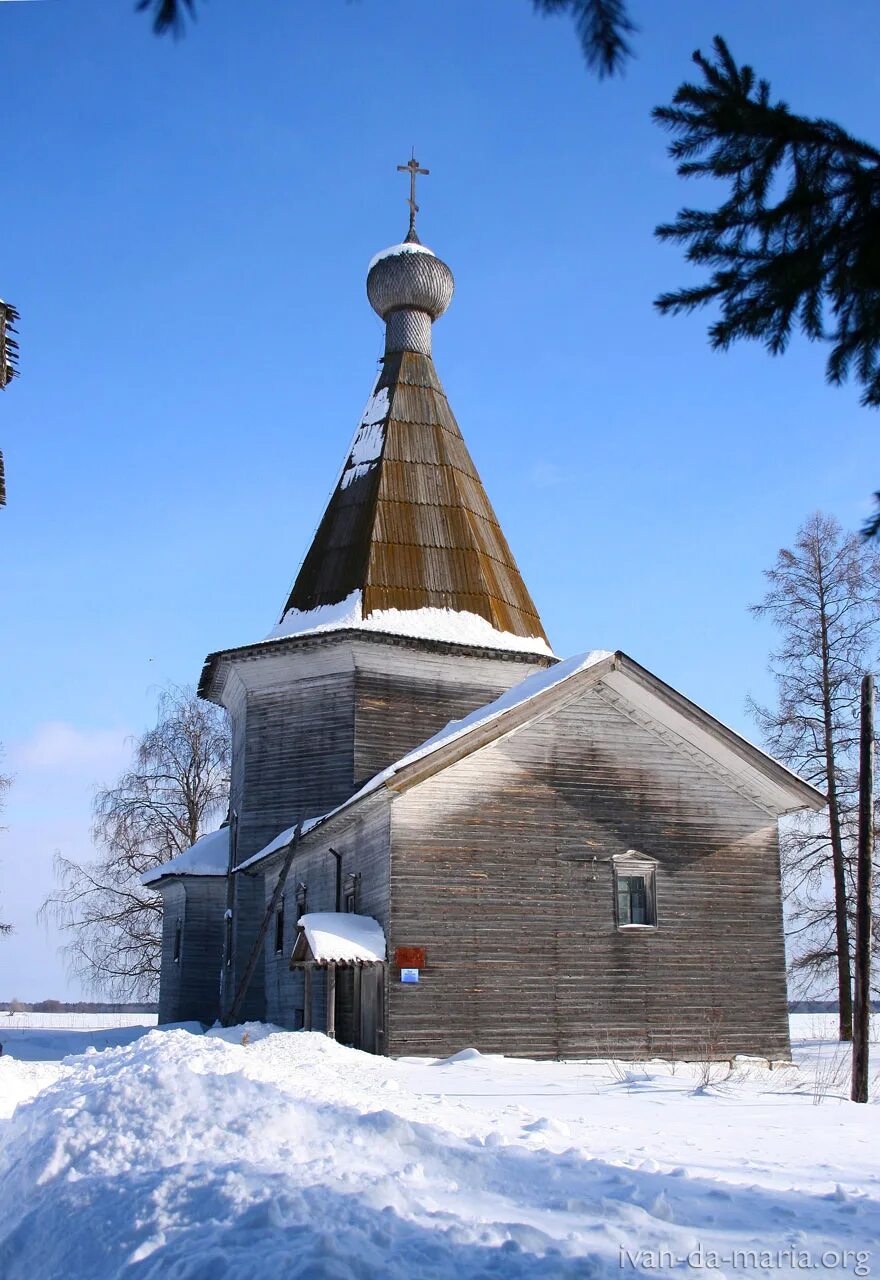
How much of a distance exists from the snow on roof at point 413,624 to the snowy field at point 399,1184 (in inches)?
541

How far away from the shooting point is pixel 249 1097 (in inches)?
318

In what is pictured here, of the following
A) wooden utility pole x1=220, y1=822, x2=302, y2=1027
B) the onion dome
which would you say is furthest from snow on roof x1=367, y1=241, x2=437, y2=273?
wooden utility pole x1=220, y1=822, x2=302, y2=1027

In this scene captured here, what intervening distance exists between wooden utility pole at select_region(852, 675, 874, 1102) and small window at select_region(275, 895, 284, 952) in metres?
12.8

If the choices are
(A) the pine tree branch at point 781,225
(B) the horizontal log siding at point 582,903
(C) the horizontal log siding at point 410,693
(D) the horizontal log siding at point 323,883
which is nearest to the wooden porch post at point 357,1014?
(D) the horizontal log siding at point 323,883

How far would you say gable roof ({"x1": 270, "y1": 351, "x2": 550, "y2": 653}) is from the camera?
24922 millimetres

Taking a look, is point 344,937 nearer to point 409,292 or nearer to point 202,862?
point 202,862

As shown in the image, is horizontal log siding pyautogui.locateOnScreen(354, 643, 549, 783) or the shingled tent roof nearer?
horizontal log siding pyautogui.locateOnScreen(354, 643, 549, 783)

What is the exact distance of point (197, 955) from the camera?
26000 millimetres

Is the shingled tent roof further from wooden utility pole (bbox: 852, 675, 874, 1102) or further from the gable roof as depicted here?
wooden utility pole (bbox: 852, 675, 874, 1102)

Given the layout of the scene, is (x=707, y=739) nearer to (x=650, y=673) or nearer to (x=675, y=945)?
(x=650, y=673)

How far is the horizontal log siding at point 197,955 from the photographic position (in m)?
25.7

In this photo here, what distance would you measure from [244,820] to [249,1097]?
16.5 meters

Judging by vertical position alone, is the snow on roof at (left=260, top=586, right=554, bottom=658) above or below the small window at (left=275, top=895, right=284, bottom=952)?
above

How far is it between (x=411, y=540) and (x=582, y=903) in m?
10.9
